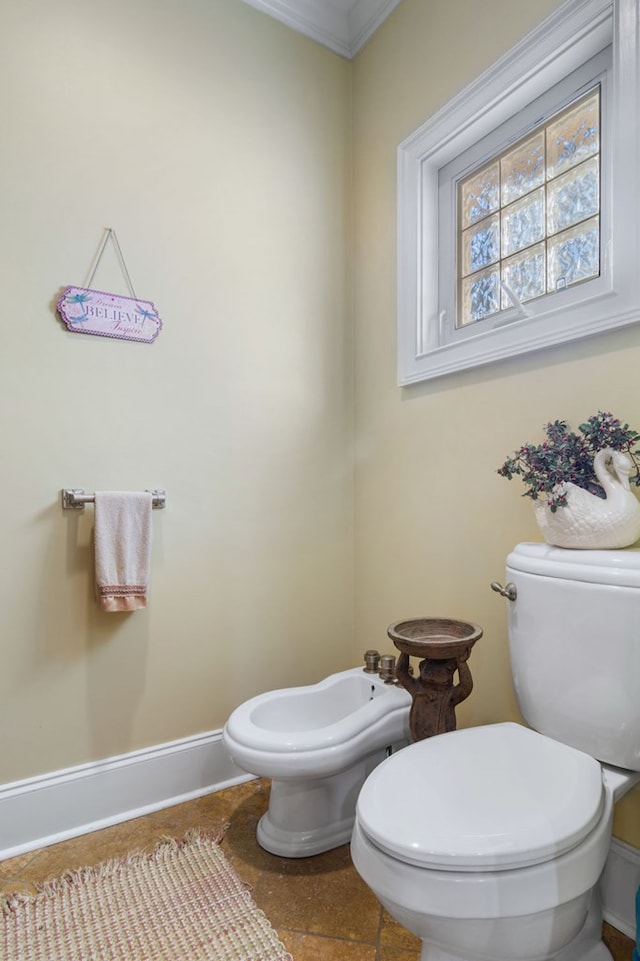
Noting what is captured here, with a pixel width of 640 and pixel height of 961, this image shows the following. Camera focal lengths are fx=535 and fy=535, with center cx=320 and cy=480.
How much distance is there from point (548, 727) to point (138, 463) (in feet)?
4.11

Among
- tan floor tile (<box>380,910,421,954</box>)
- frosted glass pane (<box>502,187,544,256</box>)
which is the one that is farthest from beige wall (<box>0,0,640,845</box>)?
tan floor tile (<box>380,910,421,954</box>)

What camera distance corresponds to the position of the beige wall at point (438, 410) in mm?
1319

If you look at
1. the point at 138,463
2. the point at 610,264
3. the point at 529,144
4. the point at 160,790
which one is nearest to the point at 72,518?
the point at 138,463

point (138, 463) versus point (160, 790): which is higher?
point (138, 463)

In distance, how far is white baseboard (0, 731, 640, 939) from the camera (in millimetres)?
1386

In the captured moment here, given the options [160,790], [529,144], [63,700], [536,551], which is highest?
[529,144]

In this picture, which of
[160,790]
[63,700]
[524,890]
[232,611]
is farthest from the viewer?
[232,611]

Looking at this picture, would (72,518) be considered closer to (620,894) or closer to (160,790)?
(160,790)

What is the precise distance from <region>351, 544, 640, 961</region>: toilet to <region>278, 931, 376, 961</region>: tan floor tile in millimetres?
195

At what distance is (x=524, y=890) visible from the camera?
30.1 inches

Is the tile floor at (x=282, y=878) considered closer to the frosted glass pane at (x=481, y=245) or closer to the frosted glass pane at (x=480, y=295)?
the frosted glass pane at (x=480, y=295)

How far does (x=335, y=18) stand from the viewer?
6.44 ft

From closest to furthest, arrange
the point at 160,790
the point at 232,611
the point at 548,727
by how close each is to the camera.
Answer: the point at 548,727
the point at 160,790
the point at 232,611

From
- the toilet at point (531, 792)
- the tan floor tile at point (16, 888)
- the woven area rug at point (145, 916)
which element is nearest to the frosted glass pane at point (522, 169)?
the toilet at point (531, 792)
